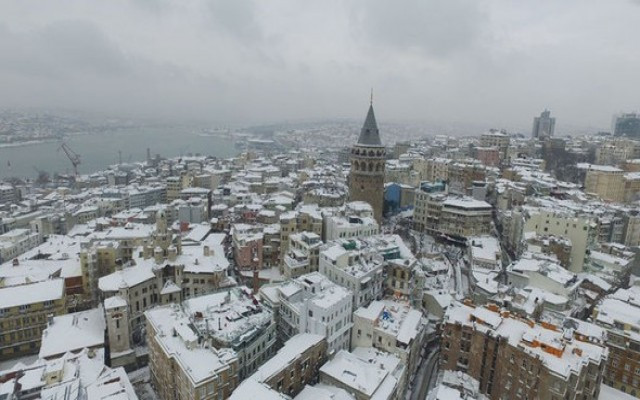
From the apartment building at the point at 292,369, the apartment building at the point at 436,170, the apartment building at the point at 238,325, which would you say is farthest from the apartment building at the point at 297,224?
the apartment building at the point at 436,170

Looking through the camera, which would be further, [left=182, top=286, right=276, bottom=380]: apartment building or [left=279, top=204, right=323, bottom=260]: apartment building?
[left=279, top=204, right=323, bottom=260]: apartment building

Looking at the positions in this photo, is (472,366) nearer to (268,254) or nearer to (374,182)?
(268,254)

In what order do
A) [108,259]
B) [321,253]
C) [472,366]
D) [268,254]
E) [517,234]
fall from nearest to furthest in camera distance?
1. [472,366]
2. [321,253]
3. [108,259]
4. [268,254]
5. [517,234]

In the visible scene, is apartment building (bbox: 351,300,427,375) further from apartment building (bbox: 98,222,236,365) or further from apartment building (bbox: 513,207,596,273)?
apartment building (bbox: 513,207,596,273)

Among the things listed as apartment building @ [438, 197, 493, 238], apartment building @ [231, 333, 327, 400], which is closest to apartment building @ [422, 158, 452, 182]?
apartment building @ [438, 197, 493, 238]

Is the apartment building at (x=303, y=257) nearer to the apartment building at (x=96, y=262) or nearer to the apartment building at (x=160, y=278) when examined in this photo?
the apartment building at (x=160, y=278)

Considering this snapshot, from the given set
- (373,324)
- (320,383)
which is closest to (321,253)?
(373,324)

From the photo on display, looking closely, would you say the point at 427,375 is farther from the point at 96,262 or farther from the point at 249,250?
the point at 96,262
